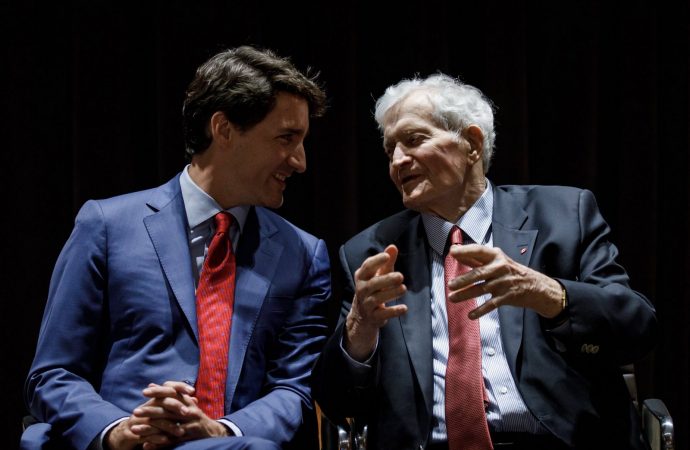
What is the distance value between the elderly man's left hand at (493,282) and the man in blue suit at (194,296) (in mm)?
574

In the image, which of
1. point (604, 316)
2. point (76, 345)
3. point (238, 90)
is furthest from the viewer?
point (238, 90)

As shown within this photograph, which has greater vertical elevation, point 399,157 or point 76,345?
point 399,157

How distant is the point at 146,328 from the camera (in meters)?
2.14

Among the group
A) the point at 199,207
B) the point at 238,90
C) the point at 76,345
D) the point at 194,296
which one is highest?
the point at 238,90

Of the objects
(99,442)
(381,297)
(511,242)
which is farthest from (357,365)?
(99,442)

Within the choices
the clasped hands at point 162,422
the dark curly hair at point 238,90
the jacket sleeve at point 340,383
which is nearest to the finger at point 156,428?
the clasped hands at point 162,422

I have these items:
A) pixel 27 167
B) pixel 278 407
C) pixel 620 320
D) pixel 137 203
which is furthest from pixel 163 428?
pixel 27 167

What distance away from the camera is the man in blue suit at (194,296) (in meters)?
2.00

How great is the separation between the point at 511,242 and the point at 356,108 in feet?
3.43

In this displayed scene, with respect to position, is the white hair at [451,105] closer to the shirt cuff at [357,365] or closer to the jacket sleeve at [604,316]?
the jacket sleeve at [604,316]

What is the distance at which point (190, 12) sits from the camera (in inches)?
117

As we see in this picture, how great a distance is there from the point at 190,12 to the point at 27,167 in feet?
2.63

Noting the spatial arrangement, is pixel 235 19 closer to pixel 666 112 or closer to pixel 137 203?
pixel 137 203

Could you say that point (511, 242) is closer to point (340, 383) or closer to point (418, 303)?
point (418, 303)
